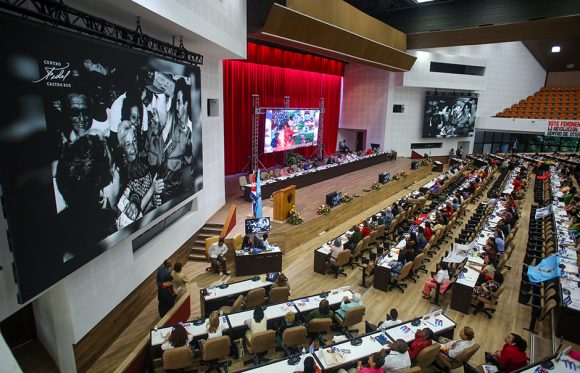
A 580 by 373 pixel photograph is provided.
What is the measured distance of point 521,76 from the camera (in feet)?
91.0

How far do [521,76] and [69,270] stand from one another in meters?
32.5

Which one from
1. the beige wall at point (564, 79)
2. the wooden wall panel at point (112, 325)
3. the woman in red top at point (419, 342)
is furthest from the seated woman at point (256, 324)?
the beige wall at point (564, 79)

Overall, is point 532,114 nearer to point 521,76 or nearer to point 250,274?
point 521,76

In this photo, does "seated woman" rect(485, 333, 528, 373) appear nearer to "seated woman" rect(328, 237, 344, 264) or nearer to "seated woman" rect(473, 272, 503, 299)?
"seated woman" rect(473, 272, 503, 299)

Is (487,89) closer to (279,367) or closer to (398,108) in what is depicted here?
(398,108)

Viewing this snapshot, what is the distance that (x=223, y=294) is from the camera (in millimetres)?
7297

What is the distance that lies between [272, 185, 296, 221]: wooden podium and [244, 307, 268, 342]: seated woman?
220 inches

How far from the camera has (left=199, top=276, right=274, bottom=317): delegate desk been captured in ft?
23.6

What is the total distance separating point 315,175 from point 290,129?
9.46 ft

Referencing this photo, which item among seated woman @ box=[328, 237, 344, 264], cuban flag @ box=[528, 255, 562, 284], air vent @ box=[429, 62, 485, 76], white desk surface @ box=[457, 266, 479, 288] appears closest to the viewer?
cuban flag @ box=[528, 255, 562, 284]

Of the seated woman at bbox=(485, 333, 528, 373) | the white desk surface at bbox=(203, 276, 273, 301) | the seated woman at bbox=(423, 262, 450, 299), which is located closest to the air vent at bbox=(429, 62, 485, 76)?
the seated woman at bbox=(423, 262, 450, 299)

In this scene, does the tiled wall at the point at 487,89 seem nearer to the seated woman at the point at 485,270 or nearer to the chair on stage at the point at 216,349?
the seated woman at the point at 485,270

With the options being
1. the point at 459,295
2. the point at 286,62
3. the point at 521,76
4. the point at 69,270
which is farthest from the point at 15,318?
the point at 521,76

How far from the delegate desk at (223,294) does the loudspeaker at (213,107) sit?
594 centimetres
